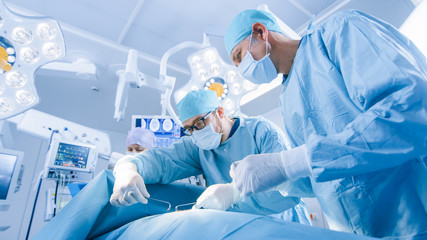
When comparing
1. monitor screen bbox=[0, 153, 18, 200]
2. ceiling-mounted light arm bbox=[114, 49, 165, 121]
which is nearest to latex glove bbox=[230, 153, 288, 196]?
ceiling-mounted light arm bbox=[114, 49, 165, 121]

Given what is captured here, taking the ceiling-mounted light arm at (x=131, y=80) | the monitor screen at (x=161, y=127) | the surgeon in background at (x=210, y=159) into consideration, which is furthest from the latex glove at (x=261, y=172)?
the monitor screen at (x=161, y=127)

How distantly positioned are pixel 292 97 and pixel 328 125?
8.1 inches

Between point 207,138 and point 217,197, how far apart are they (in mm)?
476

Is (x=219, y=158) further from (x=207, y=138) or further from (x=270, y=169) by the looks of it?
(x=270, y=169)

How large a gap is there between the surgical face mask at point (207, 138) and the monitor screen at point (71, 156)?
60.3 inches

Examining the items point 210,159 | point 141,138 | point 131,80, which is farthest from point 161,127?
point 210,159

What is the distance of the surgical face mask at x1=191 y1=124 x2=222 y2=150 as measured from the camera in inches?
56.4

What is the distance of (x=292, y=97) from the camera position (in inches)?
39.7

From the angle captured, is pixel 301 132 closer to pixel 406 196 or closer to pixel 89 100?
pixel 406 196

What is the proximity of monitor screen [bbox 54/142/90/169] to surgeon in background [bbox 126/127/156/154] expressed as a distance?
0.41m

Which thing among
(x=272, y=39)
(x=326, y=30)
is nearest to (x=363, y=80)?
(x=326, y=30)

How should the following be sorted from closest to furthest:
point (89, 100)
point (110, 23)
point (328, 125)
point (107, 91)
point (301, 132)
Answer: point (328, 125) → point (301, 132) → point (110, 23) → point (107, 91) → point (89, 100)

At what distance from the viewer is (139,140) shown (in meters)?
2.54

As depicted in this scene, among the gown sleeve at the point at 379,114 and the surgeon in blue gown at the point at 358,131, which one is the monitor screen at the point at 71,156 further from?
the gown sleeve at the point at 379,114
